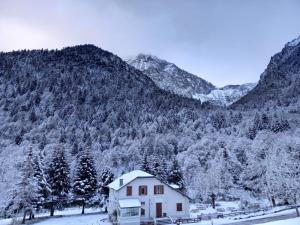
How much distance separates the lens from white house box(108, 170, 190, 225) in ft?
139

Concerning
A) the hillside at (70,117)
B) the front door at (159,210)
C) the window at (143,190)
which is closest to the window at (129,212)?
the window at (143,190)

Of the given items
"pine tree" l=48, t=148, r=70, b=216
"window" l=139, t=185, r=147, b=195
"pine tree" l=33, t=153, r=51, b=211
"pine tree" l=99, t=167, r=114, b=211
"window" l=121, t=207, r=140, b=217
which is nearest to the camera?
"window" l=121, t=207, r=140, b=217

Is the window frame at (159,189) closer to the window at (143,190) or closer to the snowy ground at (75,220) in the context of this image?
the window at (143,190)

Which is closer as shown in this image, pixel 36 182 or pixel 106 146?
pixel 36 182

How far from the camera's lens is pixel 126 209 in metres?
39.2

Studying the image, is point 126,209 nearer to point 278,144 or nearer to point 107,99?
point 278,144

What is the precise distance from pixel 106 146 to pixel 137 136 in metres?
17.1

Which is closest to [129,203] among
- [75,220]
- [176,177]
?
[75,220]

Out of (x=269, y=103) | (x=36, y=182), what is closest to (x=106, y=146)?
(x=36, y=182)

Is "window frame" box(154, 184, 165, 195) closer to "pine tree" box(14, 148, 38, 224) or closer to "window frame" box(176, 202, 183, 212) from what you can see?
"window frame" box(176, 202, 183, 212)

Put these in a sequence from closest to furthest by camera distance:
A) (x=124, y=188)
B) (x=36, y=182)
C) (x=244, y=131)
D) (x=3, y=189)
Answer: (x=3, y=189), (x=124, y=188), (x=36, y=182), (x=244, y=131)

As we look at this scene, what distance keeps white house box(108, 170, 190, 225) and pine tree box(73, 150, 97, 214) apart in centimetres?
849

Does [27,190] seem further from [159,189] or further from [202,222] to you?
[202,222]

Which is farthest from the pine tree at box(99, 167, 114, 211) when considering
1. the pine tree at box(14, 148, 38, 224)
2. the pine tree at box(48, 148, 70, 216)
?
the pine tree at box(14, 148, 38, 224)
